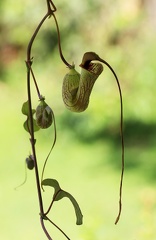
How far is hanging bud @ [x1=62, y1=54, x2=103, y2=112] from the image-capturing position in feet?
2.16

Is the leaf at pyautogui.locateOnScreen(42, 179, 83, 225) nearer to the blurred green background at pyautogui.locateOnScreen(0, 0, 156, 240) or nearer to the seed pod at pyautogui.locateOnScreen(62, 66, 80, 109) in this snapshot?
the seed pod at pyautogui.locateOnScreen(62, 66, 80, 109)

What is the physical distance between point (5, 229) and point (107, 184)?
0.60 metres

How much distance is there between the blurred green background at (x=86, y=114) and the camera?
118 inches

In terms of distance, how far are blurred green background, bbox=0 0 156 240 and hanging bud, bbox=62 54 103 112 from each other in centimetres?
208

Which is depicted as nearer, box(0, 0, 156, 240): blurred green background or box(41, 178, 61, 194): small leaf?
box(41, 178, 61, 194): small leaf

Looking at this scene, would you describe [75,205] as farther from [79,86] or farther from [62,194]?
[79,86]

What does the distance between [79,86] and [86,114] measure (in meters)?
2.96

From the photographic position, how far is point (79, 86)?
661 mm

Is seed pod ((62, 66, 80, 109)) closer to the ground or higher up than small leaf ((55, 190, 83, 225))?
higher up

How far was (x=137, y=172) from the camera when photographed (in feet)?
10.4

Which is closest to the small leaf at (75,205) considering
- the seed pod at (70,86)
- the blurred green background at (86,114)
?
the seed pod at (70,86)

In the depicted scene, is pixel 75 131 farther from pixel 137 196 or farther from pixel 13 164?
pixel 137 196

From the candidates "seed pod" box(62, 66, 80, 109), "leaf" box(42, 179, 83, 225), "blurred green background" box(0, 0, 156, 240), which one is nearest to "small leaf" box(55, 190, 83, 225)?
"leaf" box(42, 179, 83, 225)

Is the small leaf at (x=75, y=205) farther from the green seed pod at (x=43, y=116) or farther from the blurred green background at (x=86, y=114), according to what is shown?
the blurred green background at (x=86, y=114)
